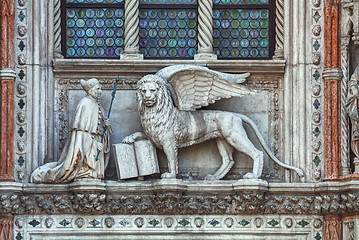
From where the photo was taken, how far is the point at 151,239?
1944cm

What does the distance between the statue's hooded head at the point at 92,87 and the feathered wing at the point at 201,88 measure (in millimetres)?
939

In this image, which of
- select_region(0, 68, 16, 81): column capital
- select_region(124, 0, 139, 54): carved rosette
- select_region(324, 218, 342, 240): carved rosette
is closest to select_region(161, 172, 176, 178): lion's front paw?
select_region(124, 0, 139, 54): carved rosette

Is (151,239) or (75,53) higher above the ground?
(75,53)

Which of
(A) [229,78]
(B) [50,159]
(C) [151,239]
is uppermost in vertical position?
(A) [229,78]

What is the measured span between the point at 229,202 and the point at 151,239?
129cm

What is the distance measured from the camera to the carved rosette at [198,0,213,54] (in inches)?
789

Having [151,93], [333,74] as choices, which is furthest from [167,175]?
[333,74]

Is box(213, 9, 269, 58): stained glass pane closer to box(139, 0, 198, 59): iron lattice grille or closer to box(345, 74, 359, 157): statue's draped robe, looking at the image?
box(139, 0, 198, 59): iron lattice grille

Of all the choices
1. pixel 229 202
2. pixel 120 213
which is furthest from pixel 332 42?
pixel 120 213

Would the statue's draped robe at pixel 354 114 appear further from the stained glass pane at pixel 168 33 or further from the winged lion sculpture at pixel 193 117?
the stained glass pane at pixel 168 33

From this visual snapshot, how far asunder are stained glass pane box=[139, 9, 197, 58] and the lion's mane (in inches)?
41.1

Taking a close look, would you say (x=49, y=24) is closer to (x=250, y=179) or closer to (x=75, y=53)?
(x=75, y=53)

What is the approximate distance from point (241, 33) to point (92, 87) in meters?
2.60

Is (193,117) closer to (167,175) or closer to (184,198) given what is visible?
(167,175)
